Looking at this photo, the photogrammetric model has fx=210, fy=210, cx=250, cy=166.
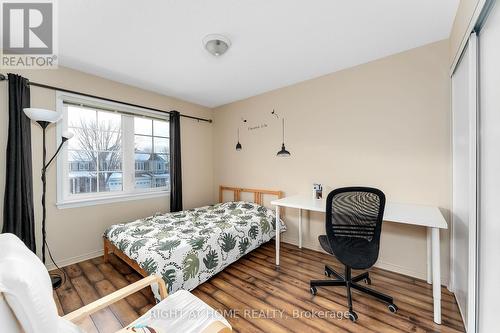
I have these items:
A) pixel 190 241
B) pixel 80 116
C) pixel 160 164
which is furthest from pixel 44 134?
pixel 190 241

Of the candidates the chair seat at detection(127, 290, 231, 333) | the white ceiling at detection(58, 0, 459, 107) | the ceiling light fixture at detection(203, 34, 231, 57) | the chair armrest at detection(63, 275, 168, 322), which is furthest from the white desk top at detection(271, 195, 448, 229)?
the ceiling light fixture at detection(203, 34, 231, 57)

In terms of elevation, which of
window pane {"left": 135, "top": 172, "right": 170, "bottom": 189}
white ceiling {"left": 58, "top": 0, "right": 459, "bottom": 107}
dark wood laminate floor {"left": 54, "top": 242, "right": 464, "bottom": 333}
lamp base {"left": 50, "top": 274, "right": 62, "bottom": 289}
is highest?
white ceiling {"left": 58, "top": 0, "right": 459, "bottom": 107}

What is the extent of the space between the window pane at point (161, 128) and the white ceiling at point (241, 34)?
809mm

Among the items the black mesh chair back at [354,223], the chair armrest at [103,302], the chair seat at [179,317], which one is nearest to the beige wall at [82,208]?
the chair armrest at [103,302]

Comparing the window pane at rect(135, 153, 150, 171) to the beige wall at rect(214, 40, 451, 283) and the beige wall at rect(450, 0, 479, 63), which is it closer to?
the beige wall at rect(214, 40, 451, 283)

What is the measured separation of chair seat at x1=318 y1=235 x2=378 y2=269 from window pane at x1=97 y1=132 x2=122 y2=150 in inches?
123

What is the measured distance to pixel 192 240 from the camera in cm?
211

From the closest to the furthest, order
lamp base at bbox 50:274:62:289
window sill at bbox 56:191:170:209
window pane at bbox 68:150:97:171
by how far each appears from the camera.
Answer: lamp base at bbox 50:274:62:289
window sill at bbox 56:191:170:209
window pane at bbox 68:150:97:171

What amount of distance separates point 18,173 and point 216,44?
240 centimetres

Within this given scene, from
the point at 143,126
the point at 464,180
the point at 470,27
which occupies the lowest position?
the point at 464,180

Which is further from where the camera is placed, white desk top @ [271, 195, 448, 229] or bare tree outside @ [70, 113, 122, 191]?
bare tree outside @ [70, 113, 122, 191]

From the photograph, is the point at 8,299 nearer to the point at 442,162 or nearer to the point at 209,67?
the point at 209,67

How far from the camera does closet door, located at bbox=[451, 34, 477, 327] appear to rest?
1.36 meters

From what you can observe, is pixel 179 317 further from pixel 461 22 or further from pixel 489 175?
pixel 461 22
